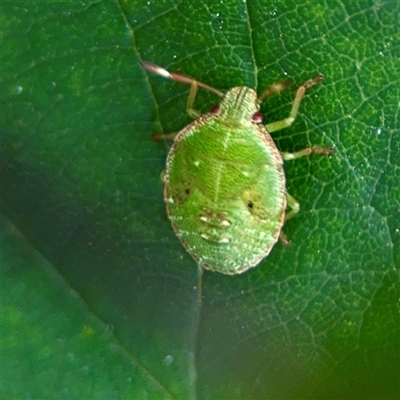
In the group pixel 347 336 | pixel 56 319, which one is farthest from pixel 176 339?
pixel 347 336

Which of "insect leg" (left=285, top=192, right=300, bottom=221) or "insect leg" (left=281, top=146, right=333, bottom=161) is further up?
"insect leg" (left=281, top=146, right=333, bottom=161)

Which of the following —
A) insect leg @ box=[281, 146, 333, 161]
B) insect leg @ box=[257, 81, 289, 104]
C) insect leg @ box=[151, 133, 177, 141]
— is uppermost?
insect leg @ box=[257, 81, 289, 104]

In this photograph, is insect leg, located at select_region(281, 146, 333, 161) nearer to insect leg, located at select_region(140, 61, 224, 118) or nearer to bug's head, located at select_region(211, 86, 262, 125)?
bug's head, located at select_region(211, 86, 262, 125)

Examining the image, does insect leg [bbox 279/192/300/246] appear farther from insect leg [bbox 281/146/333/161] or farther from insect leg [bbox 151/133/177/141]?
insect leg [bbox 151/133/177/141]

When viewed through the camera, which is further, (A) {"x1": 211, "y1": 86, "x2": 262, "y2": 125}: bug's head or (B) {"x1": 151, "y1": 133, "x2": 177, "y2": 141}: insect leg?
(B) {"x1": 151, "y1": 133, "x2": 177, "y2": 141}: insect leg

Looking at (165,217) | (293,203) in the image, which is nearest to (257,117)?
(293,203)

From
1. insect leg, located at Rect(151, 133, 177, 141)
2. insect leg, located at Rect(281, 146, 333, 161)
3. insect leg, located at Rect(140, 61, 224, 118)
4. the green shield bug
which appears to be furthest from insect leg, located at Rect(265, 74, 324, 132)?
insect leg, located at Rect(151, 133, 177, 141)
